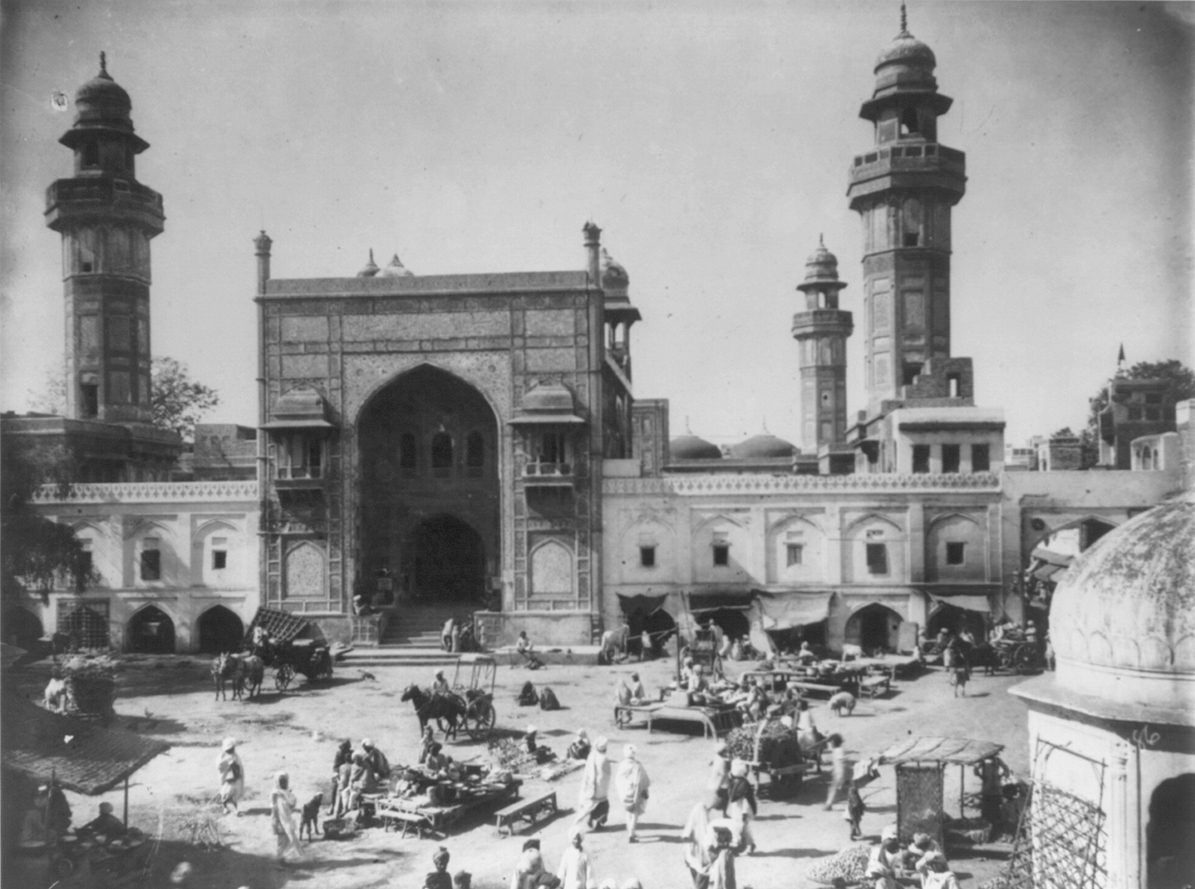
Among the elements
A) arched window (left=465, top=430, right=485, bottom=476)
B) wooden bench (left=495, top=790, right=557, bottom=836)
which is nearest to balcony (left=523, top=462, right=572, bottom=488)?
arched window (left=465, top=430, right=485, bottom=476)

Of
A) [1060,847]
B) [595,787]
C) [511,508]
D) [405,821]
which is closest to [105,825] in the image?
[405,821]

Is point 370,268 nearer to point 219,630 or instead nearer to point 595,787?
point 219,630

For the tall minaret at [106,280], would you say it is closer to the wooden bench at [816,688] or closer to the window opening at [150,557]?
the window opening at [150,557]

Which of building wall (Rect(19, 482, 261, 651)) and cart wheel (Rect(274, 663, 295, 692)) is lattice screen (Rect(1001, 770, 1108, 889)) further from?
building wall (Rect(19, 482, 261, 651))

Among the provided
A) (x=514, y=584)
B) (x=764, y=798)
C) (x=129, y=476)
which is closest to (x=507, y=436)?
(x=514, y=584)

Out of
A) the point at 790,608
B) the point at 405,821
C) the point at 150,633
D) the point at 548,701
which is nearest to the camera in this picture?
the point at 405,821

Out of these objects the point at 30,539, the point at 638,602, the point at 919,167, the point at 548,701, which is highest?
the point at 919,167

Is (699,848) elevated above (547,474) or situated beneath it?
situated beneath
